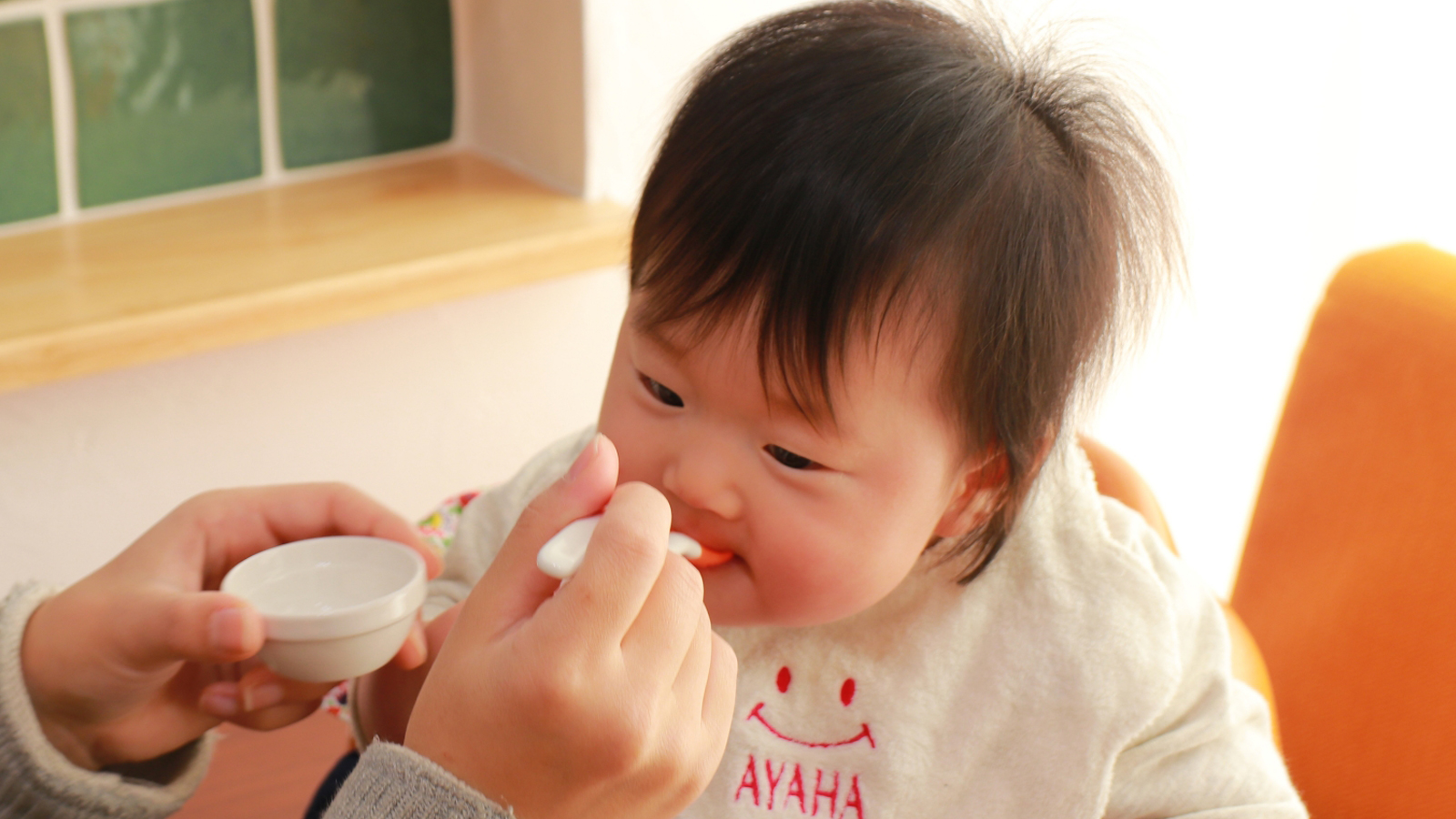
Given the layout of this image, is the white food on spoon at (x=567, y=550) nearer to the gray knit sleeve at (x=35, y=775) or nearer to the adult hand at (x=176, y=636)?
the adult hand at (x=176, y=636)

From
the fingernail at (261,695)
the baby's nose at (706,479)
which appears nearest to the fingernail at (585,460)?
the baby's nose at (706,479)

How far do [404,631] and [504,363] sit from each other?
0.82 meters

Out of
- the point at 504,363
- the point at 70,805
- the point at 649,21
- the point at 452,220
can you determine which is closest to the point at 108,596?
the point at 70,805

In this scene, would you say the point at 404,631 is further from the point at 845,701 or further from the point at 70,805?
the point at 845,701

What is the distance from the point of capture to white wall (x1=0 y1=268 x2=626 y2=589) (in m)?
1.34

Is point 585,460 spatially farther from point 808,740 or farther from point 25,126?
point 25,126

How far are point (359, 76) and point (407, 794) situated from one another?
3.68ft

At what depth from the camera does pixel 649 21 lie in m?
1.54

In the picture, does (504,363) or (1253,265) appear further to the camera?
(1253,265)

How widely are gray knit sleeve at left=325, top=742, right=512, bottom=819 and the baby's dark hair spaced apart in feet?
1.05

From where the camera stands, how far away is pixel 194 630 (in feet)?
2.55

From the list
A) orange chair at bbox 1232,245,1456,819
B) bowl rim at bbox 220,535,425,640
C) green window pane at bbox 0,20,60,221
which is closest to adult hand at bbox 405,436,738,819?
bowl rim at bbox 220,535,425,640

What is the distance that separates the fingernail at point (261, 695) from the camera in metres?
0.90

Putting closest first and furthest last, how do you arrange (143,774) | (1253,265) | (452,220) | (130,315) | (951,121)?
1. (951,121)
2. (143,774)
3. (130,315)
4. (452,220)
5. (1253,265)
